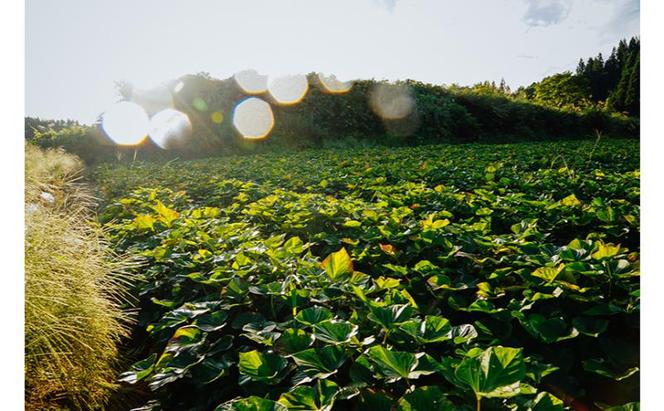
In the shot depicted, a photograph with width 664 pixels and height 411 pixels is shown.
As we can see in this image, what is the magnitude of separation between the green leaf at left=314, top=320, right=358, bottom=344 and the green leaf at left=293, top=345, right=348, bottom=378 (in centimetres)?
3

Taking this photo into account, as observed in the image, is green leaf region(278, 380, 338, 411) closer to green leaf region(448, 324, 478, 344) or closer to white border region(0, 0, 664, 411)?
green leaf region(448, 324, 478, 344)

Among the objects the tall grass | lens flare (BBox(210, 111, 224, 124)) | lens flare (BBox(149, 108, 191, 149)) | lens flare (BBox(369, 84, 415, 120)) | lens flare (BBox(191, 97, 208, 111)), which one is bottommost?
the tall grass

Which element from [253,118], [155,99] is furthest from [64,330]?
[155,99]

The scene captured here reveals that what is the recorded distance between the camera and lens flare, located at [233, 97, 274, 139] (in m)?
13.5

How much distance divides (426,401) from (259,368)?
0.46 metres

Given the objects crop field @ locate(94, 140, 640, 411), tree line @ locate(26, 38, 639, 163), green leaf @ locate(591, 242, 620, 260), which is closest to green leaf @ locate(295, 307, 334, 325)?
crop field @ locate(94, 140, 640, 411)

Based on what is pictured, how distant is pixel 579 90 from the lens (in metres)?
29.2

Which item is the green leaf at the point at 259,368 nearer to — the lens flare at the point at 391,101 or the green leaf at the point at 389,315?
the green leaf at the point at 389,315

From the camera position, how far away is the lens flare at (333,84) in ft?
50.5

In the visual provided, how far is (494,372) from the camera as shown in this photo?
83 cm

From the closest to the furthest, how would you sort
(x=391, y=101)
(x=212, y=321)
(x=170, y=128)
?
(x=212, y=321)
(x=170, y=128)
(x=391, y=101)
